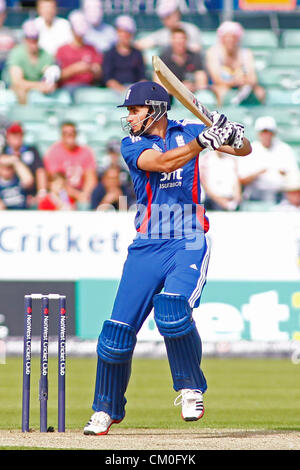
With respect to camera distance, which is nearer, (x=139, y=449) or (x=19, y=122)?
(x=139, y=449)

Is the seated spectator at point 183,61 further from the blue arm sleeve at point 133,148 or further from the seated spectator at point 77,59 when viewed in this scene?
Result: the blue arm sleeve at point 133,148

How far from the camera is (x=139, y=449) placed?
17.4 feet

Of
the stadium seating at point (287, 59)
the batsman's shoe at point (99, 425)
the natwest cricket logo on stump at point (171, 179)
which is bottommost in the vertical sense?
the batsman's shoe at point (99, 425)

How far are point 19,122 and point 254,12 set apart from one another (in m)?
4.38

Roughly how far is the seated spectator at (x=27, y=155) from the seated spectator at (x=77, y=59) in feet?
6.17

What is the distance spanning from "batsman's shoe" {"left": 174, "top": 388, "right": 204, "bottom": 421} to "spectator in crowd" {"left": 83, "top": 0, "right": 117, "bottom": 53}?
9735mm

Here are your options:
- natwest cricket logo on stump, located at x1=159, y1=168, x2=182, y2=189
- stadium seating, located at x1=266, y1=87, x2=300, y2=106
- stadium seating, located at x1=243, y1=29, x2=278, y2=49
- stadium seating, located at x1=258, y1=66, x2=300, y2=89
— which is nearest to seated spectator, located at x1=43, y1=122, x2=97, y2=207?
stadium seating, located at x1=266, y1=87, x2=300, y2=106

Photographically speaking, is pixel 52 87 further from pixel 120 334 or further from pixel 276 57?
pixel 120 334

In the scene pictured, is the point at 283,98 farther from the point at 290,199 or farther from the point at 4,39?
the point at 4,39

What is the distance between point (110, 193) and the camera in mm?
12641

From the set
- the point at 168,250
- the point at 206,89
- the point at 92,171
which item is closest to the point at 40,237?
the point at 92,171

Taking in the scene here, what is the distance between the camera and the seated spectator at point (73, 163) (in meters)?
13.2

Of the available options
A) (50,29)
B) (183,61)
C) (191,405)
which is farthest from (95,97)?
(191,405)

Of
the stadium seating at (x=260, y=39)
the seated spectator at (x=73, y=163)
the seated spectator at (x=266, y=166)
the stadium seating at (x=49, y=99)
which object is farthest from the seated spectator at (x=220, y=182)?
the stadium seating at (x=260, y=39)
